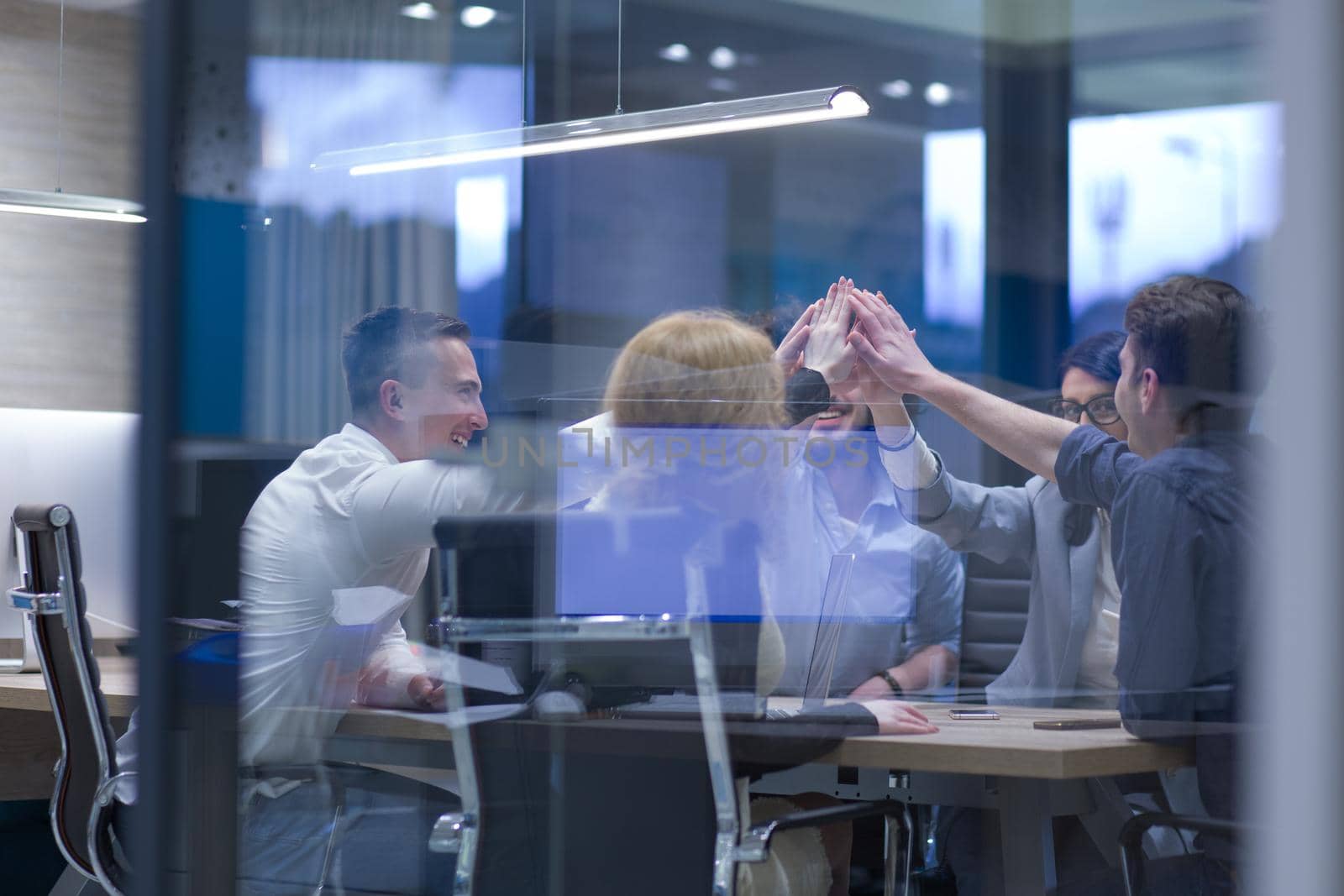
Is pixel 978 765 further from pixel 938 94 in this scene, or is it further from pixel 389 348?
pixel 938 94

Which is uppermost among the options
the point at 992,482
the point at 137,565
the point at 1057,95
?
the point at 1057,95

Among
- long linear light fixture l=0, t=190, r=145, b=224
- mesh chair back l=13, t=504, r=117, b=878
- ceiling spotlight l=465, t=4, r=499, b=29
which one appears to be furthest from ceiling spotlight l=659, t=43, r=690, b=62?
mesh chair back l=13, t=504, r=117, b=878

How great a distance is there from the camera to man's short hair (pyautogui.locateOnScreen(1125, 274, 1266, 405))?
1.04 meters

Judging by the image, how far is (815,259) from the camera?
8.86 feet

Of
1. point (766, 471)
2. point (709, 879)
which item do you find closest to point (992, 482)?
point (766, 471)

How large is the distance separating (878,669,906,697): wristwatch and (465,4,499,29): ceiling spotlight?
4.47ft

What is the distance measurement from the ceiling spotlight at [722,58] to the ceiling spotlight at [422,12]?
119 inches

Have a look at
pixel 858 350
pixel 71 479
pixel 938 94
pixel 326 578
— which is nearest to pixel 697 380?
pixel 858 350

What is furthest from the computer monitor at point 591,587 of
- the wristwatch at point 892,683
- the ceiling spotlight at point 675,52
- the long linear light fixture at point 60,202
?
the ceiling spotlight at point 675,52

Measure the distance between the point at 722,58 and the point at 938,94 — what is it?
3.22 ft

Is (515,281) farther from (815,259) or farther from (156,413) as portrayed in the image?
(815,259)

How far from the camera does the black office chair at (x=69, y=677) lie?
2.21m

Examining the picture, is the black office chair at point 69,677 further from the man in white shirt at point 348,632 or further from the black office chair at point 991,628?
the black office chair at point 991,628

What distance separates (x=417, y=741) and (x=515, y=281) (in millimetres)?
705
